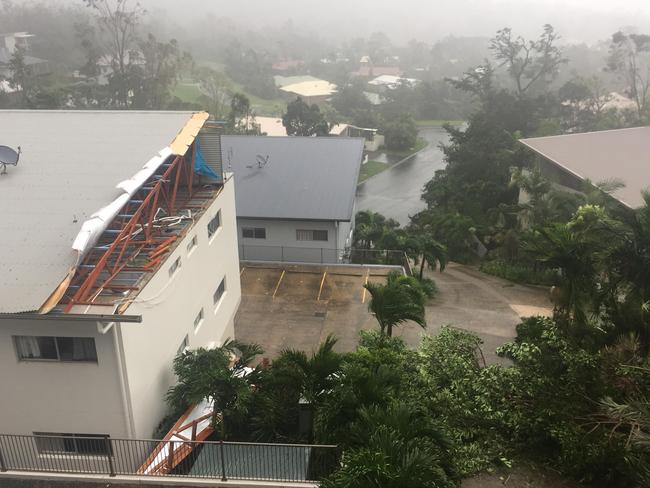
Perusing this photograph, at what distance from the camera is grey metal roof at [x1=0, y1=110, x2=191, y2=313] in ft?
37.8

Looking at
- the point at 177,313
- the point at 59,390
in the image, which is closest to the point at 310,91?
the point at 177,313

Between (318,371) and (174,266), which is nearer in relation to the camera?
(318,371)

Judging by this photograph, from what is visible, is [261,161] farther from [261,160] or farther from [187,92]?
[187,92]

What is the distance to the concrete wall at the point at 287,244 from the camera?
2909 centimetres

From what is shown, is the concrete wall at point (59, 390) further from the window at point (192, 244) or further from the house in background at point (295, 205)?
the house in background at point (295, 205)

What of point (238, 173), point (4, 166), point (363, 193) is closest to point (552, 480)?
point (4, 166)

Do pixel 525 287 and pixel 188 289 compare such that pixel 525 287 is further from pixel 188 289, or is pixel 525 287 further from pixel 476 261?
pixel 188 289

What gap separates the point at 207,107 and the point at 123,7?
626 inches

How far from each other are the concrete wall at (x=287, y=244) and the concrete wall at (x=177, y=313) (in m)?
8.77

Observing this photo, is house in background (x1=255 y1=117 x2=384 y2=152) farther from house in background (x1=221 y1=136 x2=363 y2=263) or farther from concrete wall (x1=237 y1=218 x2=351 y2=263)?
concrete wall (x1=237 y1=218 x2=351 y2=263)

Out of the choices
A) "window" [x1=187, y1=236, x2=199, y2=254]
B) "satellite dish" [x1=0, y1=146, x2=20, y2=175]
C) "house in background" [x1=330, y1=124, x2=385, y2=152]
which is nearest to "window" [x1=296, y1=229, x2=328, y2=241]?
"window" [x1=187, y1=236, x2=199, y2=254]

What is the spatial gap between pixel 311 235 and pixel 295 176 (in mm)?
3874

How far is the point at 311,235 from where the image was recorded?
96.3ft

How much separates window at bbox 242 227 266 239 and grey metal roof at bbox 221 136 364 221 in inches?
34.9
